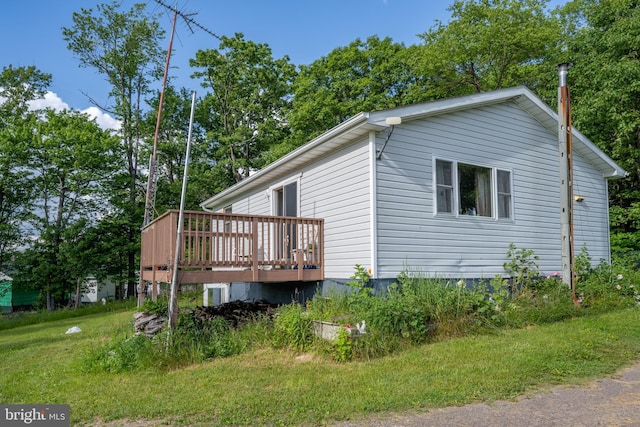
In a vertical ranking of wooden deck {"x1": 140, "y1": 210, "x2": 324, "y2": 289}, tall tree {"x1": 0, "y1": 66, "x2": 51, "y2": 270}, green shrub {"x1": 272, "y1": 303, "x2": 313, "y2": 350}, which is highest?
tall tree {"x1": 0, "y1": 66, "x2": 51, "y2": 270}

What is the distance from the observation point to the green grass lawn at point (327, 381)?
4.09 metres

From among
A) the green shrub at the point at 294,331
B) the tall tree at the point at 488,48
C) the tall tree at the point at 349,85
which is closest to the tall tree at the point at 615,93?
the tall tree at the point at 488,48

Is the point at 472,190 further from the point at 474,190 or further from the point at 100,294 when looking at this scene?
the point at 100,294

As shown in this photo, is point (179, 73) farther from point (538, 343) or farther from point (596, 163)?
point (538, 343)

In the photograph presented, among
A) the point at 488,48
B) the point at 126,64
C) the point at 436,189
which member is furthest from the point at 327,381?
the point at 126,64

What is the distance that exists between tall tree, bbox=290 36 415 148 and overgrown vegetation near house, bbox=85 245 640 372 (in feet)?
50.3

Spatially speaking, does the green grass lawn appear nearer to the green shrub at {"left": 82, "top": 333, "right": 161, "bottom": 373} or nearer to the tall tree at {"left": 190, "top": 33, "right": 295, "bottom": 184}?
the green shrub at {"left": 82, "top": 333, "right": 161, "bottom": 373}

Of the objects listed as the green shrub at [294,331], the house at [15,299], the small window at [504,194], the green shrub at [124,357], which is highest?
the small window at [504,194]

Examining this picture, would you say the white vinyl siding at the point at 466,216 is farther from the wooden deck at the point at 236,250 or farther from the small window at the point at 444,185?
Answer: the wooden deck at the point at 236,250

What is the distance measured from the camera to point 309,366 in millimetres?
5543

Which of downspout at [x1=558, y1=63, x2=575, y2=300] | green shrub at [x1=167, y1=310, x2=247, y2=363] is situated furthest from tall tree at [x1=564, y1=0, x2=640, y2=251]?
green shrub at [x1=167, y1=310, x2=247, y2=363]

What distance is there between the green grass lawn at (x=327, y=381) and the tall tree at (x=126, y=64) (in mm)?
17263

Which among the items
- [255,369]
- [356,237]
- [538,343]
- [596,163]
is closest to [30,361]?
[255,369]

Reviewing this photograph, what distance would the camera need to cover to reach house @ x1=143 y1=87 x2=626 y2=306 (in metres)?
7.98
